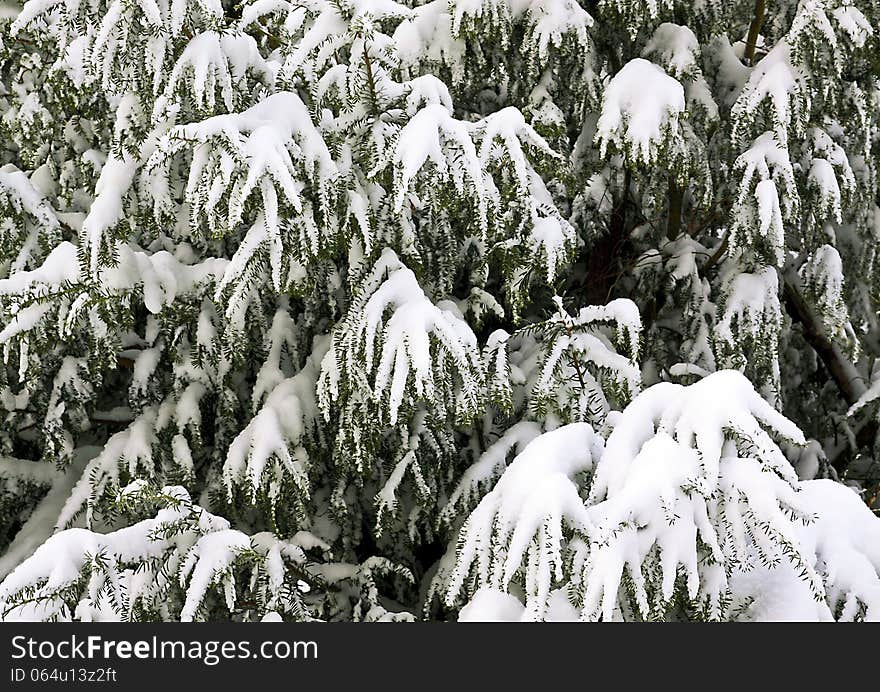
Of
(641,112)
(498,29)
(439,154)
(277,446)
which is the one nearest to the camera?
(439,154)

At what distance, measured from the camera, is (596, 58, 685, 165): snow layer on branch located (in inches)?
107

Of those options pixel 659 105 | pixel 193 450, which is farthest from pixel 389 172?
pixel 193 450

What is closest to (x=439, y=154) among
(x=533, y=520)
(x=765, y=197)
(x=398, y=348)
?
(x=398, y=348)

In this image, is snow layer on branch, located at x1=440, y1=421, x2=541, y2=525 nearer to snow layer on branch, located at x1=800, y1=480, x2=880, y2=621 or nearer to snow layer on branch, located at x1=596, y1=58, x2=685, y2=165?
snow layer on branch, located at x1=800, y1=480, x2=880, y2=621

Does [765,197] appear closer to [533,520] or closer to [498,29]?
[498,29]

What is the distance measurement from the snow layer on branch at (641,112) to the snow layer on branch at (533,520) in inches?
45.8

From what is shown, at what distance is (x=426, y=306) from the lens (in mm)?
2252

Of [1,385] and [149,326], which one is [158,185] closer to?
[149,326]

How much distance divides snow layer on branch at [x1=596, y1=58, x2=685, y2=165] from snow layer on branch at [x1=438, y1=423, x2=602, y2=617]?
116 centimetres

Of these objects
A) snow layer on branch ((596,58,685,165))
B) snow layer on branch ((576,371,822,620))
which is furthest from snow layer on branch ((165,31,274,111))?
snow layer on branch ((576,371,822,620))

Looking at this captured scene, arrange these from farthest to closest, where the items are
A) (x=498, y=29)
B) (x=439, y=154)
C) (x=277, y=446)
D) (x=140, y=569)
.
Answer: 1. (x=498, y=29)
2. (x=277, y=446)
3. (x=439, y=154)
4. (x=140, y=569)

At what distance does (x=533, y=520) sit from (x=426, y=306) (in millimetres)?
777

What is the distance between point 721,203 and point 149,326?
215 centimetres

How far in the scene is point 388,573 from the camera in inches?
108
